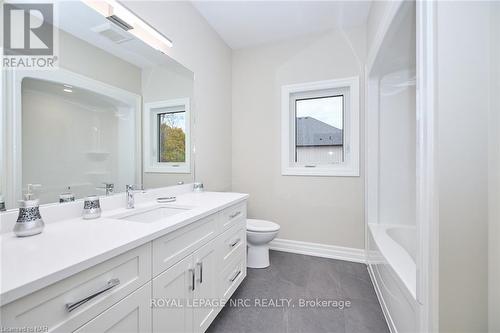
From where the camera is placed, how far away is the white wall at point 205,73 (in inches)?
69.7

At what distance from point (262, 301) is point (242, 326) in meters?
0.29

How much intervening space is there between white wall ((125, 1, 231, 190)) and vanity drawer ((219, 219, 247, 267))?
75 centimetres

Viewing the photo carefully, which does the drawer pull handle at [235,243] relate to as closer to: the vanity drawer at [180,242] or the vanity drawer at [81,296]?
the vanity drawer at [180,242]

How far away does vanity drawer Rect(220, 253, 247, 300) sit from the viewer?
4.74 feet

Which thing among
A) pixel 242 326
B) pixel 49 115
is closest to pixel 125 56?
pixel 49 115

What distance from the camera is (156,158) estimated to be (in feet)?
5.53

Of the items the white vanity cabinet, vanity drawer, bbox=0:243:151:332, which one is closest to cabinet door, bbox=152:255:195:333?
the white vanity cabinet

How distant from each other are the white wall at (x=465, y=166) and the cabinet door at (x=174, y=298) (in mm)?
1102

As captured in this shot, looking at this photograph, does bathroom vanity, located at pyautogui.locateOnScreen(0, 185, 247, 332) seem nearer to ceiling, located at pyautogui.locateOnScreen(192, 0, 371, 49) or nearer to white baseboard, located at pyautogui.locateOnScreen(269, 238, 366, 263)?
white baseboard, located at pyautogui.locateOnScreen(269, 238, 366, 263)

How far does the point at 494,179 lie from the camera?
0.80 m

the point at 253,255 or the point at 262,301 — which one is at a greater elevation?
the point at 253,255

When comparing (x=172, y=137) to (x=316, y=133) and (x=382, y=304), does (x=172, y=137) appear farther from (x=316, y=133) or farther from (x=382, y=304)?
(x=382, y=304)

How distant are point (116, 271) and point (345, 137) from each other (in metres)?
2.45

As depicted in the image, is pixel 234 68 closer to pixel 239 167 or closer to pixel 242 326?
pixel 239 167
